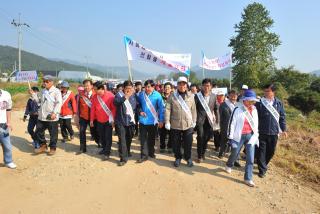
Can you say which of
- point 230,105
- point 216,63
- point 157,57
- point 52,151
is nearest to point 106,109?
point 52,151

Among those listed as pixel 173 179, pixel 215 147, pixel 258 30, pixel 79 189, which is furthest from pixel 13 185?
pixel 258 30

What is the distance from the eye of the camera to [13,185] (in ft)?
19.7

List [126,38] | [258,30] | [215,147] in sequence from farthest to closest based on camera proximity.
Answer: [258,30] → [126,38] → [215,147]

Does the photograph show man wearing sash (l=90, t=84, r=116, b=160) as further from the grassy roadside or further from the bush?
the bush

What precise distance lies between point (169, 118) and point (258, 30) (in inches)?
1602

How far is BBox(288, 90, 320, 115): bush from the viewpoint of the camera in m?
22.7

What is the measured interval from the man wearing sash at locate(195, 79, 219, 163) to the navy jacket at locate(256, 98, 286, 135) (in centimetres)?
117

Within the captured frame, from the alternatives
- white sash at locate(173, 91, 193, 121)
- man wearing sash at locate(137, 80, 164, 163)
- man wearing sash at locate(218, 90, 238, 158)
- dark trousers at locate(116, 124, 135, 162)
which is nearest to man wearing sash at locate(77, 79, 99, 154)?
dark trousers at locate(116, 124, 135, 162)

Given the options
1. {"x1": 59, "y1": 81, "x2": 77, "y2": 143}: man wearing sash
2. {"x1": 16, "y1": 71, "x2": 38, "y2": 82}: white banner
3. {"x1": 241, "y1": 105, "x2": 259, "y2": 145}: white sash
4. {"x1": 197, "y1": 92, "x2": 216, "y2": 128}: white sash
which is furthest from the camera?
{"x1": 16, "y1": 71, "x2": 38, "y2": 82}: white banner

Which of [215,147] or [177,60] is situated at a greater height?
[177,60]

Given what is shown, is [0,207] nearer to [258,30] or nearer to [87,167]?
[87,167]

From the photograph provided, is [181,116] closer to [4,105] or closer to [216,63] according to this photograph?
[4,105]

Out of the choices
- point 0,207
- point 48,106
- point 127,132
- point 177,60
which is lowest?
point 0,207

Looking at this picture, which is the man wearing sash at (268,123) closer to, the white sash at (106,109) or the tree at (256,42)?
the white sash at (106,109)
